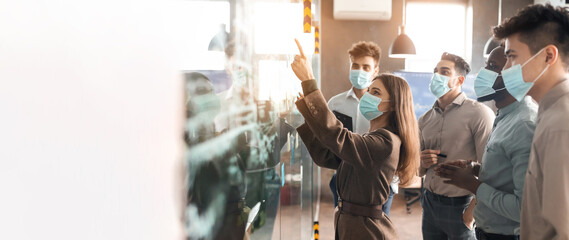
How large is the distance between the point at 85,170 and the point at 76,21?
0.08 metres

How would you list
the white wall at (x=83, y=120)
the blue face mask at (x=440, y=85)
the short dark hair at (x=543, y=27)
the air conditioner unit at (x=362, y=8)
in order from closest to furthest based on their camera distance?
the white wall at (x=83, y=120), the short dark hair at (x=543, y=27), the blue face mask at (x=440, y=85), the air conditioner unit at (x=362, y=8)

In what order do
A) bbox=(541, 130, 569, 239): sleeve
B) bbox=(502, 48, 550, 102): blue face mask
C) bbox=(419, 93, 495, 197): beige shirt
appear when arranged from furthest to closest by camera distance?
bbox=(419, 93, 495, 197): beige shirt < bbox=(502, 48, 550, 102): blue face mask < bbox=(541, 130, 569, 239): sleeve

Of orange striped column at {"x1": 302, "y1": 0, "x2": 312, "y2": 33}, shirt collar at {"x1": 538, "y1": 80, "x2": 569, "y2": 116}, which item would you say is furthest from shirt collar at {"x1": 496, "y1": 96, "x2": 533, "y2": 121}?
orange striped column at {"x1": 302, "y1": 0, "x2": 312, "y2": 33}

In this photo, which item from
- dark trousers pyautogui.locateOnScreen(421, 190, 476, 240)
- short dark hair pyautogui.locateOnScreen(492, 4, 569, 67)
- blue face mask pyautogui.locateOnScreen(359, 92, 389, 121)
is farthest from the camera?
dark trousers pyautogui.locateOnScreen(421, 190, 476, 240)

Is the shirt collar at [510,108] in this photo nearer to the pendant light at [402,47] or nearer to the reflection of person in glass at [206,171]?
the reflection of person in glass at [206,171]

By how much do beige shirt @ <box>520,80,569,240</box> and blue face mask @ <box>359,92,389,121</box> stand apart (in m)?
0.69

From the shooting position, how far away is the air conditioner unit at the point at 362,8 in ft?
17.3

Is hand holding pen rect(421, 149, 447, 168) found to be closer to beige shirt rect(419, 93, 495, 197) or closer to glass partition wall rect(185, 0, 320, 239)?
beige shirt rect(419, 93, 495, 197)

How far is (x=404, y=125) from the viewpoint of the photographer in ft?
5.88

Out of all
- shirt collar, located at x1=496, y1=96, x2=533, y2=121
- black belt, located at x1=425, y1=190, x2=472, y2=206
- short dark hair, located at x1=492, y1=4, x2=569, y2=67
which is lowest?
black belt, located at x1=425, y1=190, x2=472, y2=206

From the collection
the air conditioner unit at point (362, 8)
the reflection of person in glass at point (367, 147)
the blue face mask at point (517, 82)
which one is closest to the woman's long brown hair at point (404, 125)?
the reflection of person in glass at point (367, 147)

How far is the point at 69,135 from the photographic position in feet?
0.70

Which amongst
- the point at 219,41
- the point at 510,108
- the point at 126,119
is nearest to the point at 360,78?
the point at 510,108

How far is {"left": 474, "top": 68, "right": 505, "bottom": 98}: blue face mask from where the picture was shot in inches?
79.2
